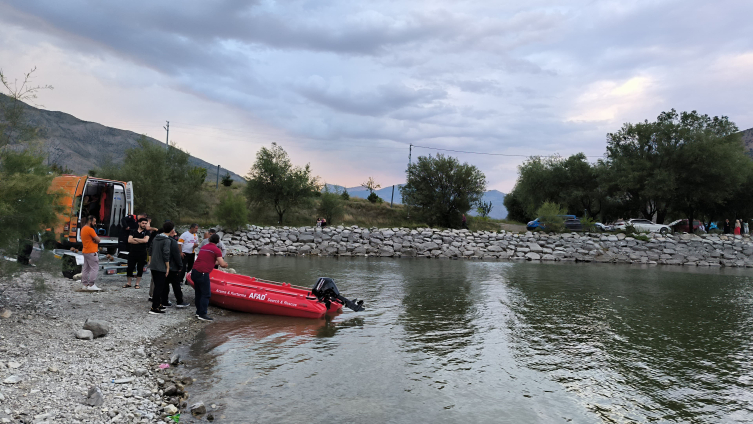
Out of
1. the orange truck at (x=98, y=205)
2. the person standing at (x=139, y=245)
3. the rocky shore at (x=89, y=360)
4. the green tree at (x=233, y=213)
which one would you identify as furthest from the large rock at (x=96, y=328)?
the green tree at (x=233, y=213)

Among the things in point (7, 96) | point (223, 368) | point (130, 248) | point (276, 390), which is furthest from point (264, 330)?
point (7, 96)

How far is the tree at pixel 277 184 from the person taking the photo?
40031mm

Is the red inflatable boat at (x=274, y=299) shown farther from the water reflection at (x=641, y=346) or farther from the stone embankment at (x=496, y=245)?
the stone embankment at (x=496, y=245)

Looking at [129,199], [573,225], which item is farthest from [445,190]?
[129,199]

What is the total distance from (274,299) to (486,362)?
5.23 meters

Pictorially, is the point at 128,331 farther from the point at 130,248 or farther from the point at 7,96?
the point at 7,96

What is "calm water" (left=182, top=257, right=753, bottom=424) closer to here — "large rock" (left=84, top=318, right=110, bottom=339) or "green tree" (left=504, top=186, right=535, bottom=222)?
"large rock" (left=84, top=318, right=110, bottom=339)

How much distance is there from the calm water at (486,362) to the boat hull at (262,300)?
11.6 inches

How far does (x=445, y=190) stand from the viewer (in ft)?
145

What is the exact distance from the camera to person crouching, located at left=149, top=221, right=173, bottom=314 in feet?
32.8

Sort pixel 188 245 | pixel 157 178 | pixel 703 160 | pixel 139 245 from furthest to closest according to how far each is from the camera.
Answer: pixel 703 160 < pixel 157 178 < pixel 188 245 < pixel 139 245

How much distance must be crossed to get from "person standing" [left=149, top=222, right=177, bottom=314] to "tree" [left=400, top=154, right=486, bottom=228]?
34693 mm

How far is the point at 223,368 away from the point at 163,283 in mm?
3748

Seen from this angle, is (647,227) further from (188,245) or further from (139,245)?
(139,245)
